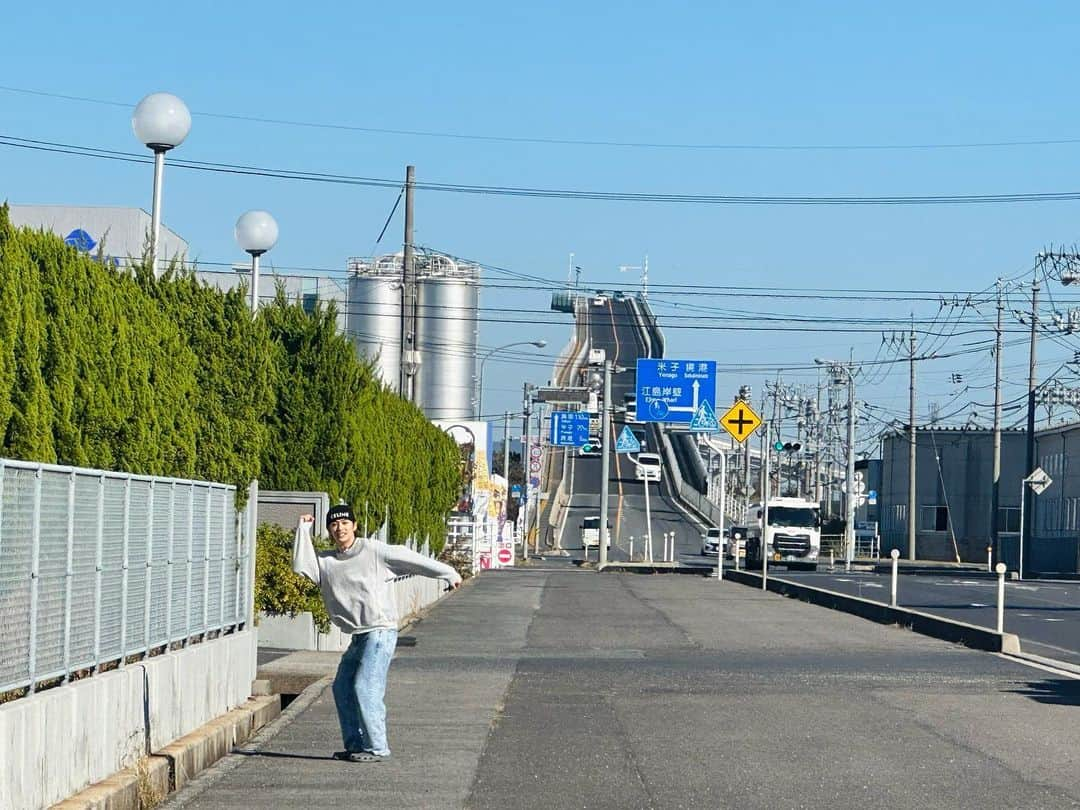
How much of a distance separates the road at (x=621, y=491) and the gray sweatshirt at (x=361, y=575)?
5386 centimetres

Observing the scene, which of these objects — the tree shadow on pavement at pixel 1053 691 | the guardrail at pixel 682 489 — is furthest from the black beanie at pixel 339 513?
the guardrail at pixel 682 489

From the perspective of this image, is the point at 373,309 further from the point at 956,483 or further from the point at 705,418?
the point at 956,483

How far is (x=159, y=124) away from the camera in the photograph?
16.1m

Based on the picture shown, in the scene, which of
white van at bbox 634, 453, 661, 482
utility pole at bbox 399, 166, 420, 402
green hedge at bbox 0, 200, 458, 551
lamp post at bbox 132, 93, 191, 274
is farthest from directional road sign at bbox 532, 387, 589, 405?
lamp post at bbox 132, 93, 191, 274

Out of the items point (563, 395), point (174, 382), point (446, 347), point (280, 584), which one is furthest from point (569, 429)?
point (174, 382)

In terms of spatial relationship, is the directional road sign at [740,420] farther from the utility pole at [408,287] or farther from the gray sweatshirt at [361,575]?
the gray sweatshirt at [361,575]

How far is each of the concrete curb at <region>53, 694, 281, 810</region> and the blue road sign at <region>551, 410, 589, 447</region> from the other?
61.3 metres

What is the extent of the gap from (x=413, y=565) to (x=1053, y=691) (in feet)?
27.6

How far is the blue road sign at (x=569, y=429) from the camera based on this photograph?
7544cm

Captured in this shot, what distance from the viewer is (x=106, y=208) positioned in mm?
59062

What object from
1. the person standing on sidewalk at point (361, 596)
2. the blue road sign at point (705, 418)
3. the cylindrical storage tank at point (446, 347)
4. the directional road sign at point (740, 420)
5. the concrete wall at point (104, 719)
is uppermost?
the cylindrical storage tank at point (446, 347)

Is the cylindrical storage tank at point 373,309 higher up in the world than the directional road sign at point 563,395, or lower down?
higher up

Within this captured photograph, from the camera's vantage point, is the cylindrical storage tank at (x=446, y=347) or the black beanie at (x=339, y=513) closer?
the black beanie at (x=339, y=513)

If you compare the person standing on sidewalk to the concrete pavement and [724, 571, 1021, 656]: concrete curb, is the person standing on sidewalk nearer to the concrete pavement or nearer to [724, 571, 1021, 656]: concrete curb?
the concrete pavement
